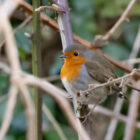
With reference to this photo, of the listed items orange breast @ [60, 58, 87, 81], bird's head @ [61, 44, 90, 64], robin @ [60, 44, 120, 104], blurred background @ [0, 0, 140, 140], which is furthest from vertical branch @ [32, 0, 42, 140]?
blurred background @ [0, 0, 140, 140]

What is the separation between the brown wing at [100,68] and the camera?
2.11 metres

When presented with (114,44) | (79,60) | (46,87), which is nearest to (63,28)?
(46,87)

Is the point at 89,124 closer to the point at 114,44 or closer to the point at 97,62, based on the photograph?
the point at 97,62

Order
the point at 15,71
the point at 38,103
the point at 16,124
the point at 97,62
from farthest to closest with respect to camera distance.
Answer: the point at 16,124 < the point at 97,62 < the point at 38,103 < the point at 15,71

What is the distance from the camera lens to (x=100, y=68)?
216cm

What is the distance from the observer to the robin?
202cm

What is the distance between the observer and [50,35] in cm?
412

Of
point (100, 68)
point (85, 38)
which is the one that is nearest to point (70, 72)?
point (100, 68)

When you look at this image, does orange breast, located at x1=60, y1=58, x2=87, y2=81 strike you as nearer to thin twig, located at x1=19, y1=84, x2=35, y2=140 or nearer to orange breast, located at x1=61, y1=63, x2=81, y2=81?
orange breast, located at x1=61, y1=63, x2=81, y2=81

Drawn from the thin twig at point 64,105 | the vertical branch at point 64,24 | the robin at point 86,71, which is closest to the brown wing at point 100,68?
the robin at point 86,71

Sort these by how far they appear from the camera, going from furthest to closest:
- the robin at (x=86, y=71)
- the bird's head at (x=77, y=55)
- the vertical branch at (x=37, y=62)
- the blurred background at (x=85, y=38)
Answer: the blurred background at (x=85, y=38) < the bird's head at (x=77, y=55) < the robin at (x=86, y=71) < the vertical branch at (x=37, y=62)

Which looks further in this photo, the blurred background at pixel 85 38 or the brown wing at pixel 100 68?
the blurred background at pixel 85 38

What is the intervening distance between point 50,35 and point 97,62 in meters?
2.00

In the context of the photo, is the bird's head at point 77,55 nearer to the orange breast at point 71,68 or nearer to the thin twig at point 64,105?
the orange breast at point 71,68
